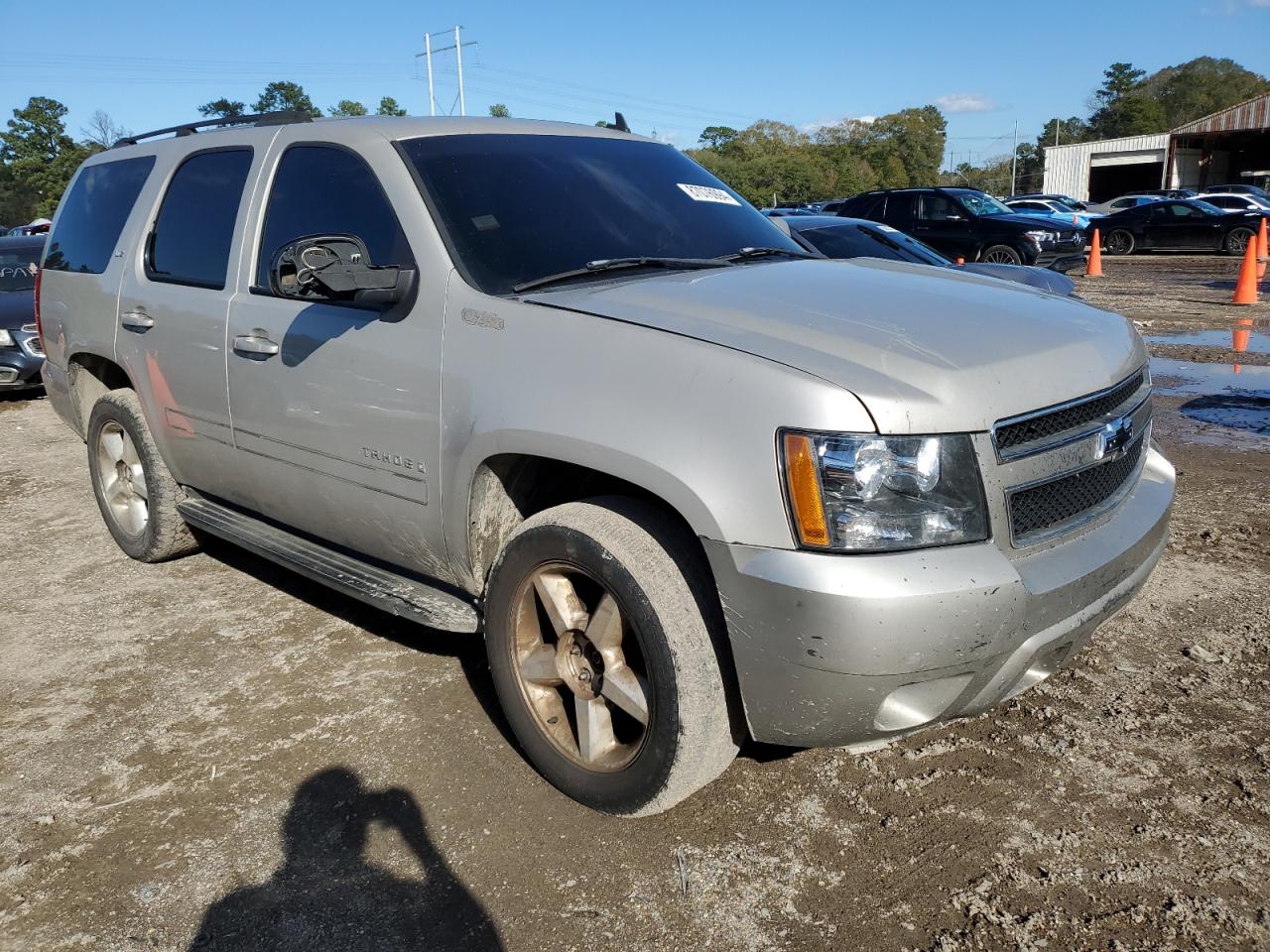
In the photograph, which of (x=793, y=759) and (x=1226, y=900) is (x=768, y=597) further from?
(x=1226, y=900)

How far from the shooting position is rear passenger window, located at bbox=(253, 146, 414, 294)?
3285 mm

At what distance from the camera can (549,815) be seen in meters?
2.84

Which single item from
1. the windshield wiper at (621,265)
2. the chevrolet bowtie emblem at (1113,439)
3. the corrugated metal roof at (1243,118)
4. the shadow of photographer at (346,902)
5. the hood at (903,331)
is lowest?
the shadow of photographer at (346,902)

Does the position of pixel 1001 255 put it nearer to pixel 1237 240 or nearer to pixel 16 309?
pixel 1237 240

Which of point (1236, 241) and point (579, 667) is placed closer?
point (579, 667)

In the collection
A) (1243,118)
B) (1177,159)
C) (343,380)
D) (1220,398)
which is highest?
(1243,118)

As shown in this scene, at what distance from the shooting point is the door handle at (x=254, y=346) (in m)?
3.54

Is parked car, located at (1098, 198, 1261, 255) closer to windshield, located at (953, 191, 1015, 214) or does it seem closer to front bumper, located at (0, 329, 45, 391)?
windshield, located at (953, 191, 1015, 214)

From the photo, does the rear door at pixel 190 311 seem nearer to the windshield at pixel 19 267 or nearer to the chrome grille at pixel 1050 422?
the chrome grille at pixel 1050 422

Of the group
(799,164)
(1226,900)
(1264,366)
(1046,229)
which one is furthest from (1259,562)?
(799,164)

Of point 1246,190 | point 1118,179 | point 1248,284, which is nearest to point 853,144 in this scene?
point 1118,179

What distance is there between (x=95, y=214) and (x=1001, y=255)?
1524 cm

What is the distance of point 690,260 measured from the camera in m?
3.36

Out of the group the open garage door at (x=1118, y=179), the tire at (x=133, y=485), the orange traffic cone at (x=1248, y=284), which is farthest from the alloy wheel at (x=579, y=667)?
the open garage door at (x=1118, y=179)
